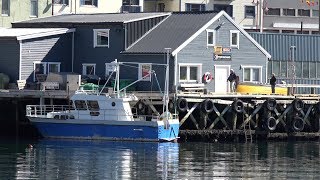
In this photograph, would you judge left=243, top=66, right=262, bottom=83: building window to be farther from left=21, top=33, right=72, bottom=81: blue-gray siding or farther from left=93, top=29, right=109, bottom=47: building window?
left=21, top=33, right=72, bottom=81: blue-gray siding

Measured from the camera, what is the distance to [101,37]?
3319 inches

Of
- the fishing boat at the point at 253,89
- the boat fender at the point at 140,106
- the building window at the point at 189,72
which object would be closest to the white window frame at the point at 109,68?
the building window at the point at 189,72

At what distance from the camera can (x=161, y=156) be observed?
7006cm

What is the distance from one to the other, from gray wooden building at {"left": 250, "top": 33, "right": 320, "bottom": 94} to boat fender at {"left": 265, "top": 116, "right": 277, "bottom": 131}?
366 inches

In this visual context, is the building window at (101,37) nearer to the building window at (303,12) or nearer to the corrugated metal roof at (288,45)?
the corrugated metal roof at (288,45)

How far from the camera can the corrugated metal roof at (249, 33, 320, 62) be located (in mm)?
91000

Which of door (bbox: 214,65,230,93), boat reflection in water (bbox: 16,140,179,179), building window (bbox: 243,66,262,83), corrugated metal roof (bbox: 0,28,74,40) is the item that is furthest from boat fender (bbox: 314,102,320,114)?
corrugated metal roof (bbox: 0,28,74,40)

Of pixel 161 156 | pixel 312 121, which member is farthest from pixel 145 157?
pixel 312 121

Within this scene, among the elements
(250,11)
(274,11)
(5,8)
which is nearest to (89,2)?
(5,8)

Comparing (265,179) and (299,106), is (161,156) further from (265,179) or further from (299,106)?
(299,106)

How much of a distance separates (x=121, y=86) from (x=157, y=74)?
91.5 inches

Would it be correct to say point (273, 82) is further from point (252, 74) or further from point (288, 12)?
point (288, 12)

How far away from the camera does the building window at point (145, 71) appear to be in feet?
266

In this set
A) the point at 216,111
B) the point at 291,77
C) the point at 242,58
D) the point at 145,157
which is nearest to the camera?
the point at 145,157
